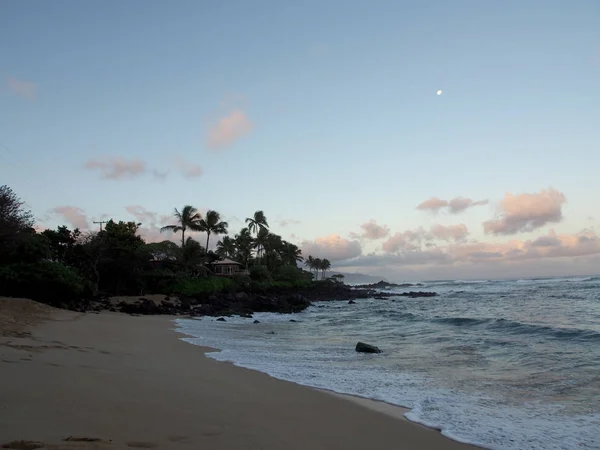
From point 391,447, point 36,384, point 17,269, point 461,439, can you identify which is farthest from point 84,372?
point 17,269

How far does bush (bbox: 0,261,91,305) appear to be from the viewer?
19.8m

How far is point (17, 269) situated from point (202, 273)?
947 inches

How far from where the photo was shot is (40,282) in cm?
2078

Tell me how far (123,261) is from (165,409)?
32.0m

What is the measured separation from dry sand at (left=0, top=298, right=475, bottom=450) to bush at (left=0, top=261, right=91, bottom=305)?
11.8m

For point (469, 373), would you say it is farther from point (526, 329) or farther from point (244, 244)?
point (244, 244)

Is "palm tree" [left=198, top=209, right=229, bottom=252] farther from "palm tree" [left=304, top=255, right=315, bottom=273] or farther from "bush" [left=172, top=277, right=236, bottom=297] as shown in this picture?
"palm tree" [left=304, top=255, right=315, bottom=273]

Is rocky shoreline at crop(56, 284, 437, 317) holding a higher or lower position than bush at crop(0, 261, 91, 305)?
lower

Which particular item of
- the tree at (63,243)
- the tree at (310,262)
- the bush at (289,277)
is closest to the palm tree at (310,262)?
the tree at (310,262)

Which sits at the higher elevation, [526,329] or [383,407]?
[383,407]

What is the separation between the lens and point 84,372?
23.2 ft

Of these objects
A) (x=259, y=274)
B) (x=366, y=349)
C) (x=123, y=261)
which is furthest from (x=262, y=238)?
(x=366, y=349)

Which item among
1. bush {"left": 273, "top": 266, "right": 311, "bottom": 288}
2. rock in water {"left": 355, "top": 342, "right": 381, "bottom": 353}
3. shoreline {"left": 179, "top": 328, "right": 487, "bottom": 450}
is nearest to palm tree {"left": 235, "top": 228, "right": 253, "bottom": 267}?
bush {"left": 273, "top": 266, "right": 311, "bottom": 288}

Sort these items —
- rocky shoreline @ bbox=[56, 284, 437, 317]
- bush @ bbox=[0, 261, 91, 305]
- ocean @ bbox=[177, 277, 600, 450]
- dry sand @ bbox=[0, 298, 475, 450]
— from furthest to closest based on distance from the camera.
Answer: rocky shoreline @ bbox=[56, 284, 437, 317], bush @ bbox=[0, 261, 91, 305], ocean @ bbox=[177, 277, 600, 450], dry sand @ bbox=[0, 298, 475, 450]
